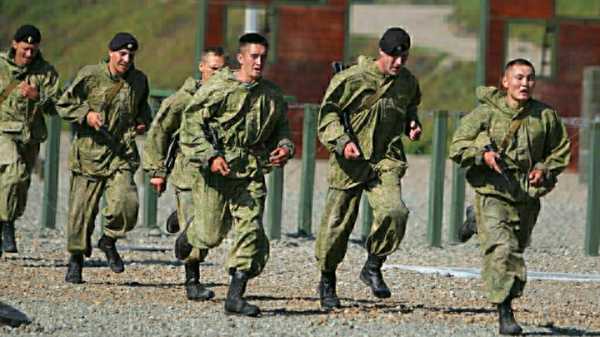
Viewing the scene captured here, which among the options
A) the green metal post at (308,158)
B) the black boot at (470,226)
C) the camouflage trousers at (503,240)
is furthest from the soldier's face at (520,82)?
the green metal post at (308,158)

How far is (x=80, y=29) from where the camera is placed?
44.0 m

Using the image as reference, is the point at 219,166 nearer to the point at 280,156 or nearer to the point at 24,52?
the point at 280,156

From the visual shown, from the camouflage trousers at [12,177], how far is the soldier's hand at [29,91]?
61cm

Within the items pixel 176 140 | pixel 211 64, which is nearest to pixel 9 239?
pixel 176 140

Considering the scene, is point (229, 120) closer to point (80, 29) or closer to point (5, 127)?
point (5, 127)

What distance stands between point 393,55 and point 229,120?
3.85 ft

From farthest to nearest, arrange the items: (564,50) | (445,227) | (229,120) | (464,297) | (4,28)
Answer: (4,28) < (564,50) < (445,227) < (464,297) < (229,120)

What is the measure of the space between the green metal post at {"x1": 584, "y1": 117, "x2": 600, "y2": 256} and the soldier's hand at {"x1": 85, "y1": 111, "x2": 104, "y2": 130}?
19.6 ft

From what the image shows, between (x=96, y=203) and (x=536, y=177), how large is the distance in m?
4.21

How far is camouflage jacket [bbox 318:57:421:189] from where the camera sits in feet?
42.7

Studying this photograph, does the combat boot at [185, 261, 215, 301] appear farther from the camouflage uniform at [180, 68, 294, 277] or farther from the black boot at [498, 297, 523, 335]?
the black boot at [498, 297, 523, 335]

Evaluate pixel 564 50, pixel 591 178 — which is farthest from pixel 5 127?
pixel 564 50

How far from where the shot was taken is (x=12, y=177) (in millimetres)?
16266

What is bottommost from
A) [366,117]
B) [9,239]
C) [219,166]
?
[9,239]
